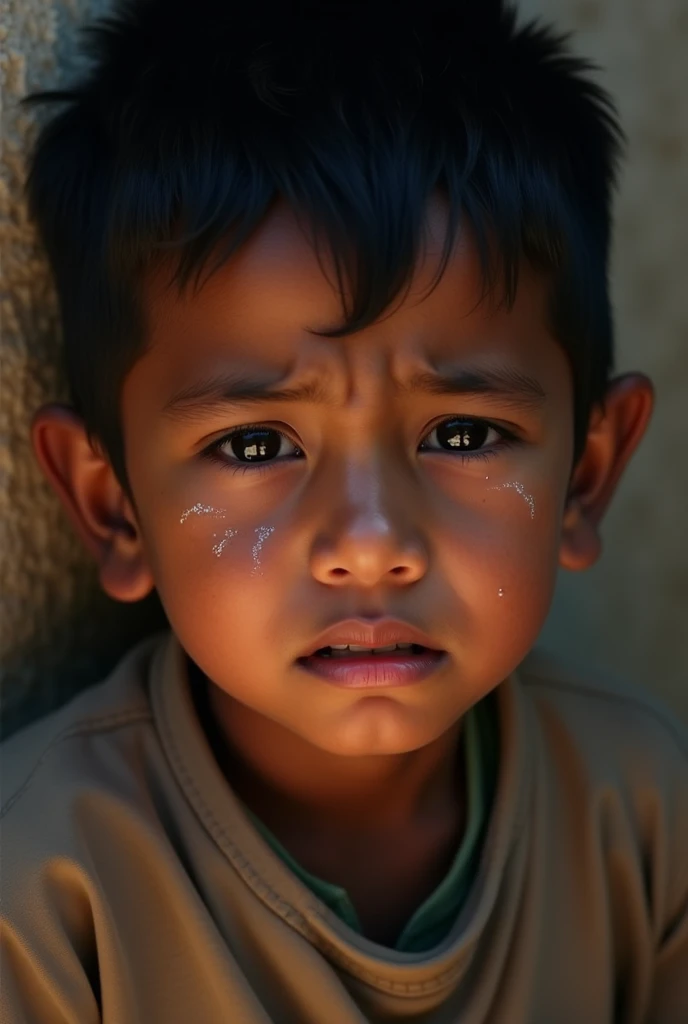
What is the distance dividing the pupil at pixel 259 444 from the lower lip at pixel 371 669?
0.44ft

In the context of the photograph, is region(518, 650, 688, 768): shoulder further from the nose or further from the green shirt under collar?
the nose

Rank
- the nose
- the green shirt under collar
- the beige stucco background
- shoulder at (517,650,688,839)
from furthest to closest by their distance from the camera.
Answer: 1. the beige stucco background
2. shoulder at (517,650,688,839)
3. the green shirt under collar
4. the nose

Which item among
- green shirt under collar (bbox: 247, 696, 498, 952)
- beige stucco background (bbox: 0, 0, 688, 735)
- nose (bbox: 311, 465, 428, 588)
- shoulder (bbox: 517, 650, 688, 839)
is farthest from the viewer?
beige stucco background (bbox: 0, 0, 688, 735)

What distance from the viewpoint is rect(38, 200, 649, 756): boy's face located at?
85 cm

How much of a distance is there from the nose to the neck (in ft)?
0.71

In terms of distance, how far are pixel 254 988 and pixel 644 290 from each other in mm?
873

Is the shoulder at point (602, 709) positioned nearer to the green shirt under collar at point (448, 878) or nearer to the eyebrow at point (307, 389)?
the green shirt under collar at point (448, 878)

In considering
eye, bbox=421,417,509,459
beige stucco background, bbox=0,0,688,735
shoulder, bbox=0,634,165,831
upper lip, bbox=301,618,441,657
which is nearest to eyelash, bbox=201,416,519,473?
eye, bbox=421,417,509,459

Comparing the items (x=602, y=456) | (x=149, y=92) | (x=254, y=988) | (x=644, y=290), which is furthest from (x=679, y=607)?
(x=149, y=92)

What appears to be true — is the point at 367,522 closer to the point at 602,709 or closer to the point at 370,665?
the point at 370,665

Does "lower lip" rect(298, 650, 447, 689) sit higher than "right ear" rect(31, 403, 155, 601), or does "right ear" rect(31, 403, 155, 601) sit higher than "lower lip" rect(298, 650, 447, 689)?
"right ear" rect(31, 403, 155, 601)

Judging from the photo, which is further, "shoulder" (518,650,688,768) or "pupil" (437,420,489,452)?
"shoulder" (518,650,688,768)

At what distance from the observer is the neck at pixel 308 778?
1028mm

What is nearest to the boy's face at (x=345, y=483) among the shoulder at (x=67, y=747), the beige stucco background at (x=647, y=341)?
the shoulder at (x=67, y=747)
